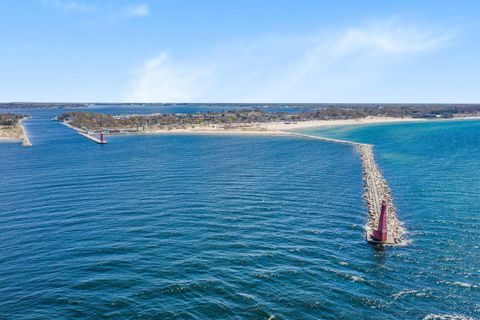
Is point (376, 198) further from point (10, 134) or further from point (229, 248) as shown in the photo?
point (10, 134)

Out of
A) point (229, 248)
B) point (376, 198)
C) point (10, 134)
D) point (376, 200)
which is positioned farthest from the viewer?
point (10, 134)

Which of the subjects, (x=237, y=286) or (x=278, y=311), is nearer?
(x=278, y=311)

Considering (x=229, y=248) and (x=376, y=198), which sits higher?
(x=376, y=198)

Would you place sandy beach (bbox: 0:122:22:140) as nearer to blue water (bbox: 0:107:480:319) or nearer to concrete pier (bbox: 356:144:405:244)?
blue water (bbox: 0:107:480:319)

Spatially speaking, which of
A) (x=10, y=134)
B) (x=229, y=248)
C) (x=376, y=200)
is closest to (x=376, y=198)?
(x=376, y=200)

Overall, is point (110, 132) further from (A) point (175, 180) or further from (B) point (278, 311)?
(B) point (278, 311)

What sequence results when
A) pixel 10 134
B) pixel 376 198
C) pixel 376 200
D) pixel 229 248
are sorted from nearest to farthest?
pixel 229 248 < pixel 376 200 < pixel 376 198 < pixel 10 134

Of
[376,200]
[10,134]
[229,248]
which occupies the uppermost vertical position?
[10,134]

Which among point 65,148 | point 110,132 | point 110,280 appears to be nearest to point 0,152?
point 65,148
